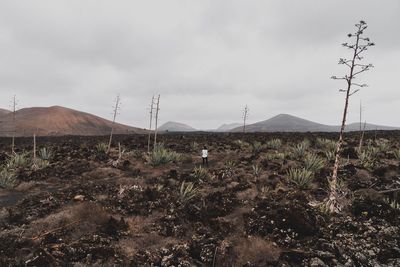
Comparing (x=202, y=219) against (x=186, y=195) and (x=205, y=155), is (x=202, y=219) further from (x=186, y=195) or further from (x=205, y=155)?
(x=205, y=155)

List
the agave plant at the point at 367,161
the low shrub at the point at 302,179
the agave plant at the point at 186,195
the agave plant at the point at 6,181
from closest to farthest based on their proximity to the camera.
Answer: the agave plant at the point at 186,195
the low shrub at the point at 302,179
the agave plant at the point at 6,181
the agave plant at the point at 367,161

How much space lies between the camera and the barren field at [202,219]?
27.9 ft

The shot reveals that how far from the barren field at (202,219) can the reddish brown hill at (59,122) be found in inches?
3036

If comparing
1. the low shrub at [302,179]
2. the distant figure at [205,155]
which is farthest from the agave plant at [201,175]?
the low shrub at [302,179]

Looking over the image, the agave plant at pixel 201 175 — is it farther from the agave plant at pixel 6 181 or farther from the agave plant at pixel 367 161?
the agave plant at pixel 6 181

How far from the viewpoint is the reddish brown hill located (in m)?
88.9

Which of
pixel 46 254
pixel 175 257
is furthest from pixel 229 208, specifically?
pixel 46 254

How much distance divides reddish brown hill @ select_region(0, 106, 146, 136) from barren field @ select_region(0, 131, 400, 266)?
7711 centimetres

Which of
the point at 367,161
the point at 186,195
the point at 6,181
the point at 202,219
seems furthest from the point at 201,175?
the point at 367,161

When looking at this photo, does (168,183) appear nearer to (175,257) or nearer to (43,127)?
(175,257)

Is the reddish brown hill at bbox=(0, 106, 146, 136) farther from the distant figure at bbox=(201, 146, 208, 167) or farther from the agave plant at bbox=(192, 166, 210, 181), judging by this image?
the agave plant at bbox=(192, 166, 210, 181)

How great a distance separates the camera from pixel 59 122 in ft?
324

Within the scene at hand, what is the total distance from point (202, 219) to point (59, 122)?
320 feet

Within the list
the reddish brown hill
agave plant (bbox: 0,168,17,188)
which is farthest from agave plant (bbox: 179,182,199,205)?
the reddish brown hill
